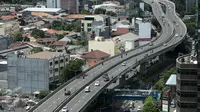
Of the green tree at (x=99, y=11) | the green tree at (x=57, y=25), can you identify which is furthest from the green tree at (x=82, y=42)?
the green tree at (x=99, y=11)

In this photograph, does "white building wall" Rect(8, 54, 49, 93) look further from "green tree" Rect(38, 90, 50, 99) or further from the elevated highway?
the elevated highway

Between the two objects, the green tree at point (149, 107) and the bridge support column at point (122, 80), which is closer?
the green tree at point (149, 107)

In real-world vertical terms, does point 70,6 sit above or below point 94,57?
above

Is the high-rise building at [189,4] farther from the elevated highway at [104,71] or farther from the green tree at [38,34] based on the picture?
the green tree at [38,34]

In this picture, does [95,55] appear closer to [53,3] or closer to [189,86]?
[189,86]

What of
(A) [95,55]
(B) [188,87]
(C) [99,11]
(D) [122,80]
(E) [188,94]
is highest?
(C) [99,11]

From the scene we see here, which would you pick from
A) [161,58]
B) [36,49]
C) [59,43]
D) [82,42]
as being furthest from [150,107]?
[82,42]
